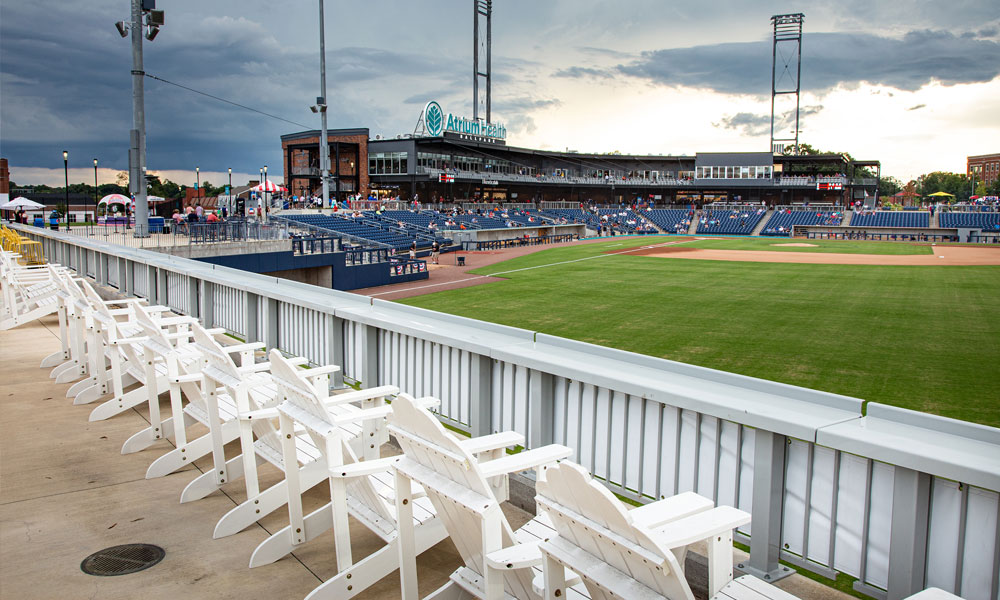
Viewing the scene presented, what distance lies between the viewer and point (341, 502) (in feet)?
12.5

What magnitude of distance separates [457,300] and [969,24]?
114 m

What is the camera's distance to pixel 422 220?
5516 cm

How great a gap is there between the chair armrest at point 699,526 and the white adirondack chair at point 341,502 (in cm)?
133

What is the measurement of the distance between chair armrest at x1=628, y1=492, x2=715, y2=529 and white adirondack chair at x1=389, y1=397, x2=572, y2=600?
498 millimetres

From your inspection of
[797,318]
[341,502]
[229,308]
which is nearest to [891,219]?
[797,318]

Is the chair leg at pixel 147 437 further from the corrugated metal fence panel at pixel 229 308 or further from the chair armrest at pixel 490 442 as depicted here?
the chair armrest at pixel 490 442

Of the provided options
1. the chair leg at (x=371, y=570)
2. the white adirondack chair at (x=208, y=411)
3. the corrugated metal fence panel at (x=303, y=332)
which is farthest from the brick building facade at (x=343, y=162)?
the chair leg at (x=371, y=570)

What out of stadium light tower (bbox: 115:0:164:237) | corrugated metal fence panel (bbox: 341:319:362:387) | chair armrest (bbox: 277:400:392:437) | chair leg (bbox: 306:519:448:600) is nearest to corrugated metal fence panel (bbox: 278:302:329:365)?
corrugated metal fence panel (bbox: 341:319:362:387)

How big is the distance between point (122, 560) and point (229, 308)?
19.9ft

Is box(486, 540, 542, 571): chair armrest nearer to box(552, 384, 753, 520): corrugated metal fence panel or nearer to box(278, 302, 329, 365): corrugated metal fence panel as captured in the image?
box(552, 384, 753, 520): corrugated metal fence panel

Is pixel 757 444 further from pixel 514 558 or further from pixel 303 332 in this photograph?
pixel 303 332

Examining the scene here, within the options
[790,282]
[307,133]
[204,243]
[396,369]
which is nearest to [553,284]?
[790,282]

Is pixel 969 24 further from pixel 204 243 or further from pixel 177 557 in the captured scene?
pixel 177 557

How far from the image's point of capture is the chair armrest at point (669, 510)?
2.79 meters
